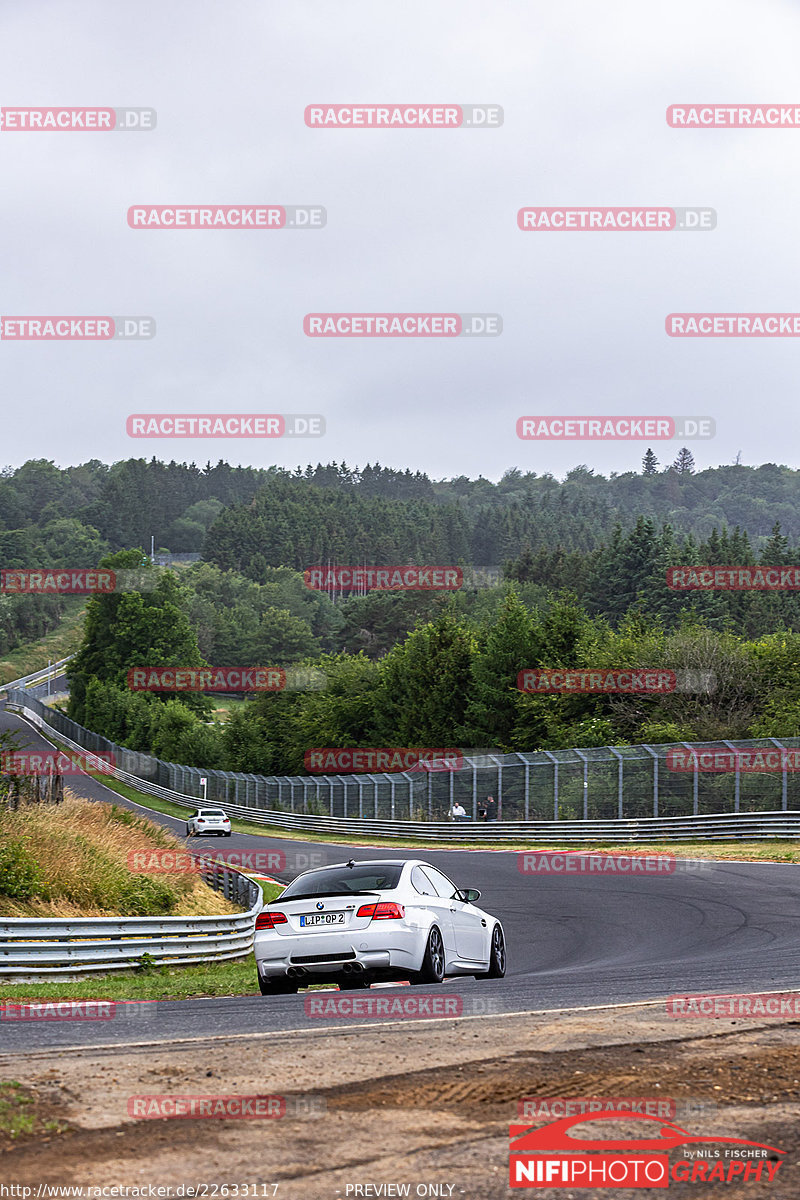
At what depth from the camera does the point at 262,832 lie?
200 ft

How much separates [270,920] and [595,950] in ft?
19.8

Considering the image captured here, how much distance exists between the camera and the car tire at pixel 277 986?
1247cm

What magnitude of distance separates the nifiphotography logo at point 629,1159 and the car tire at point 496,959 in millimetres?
8327

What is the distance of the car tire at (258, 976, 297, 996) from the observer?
12469mm

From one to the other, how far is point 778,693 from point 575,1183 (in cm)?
4236

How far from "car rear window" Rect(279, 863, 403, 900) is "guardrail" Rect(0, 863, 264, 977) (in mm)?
3019

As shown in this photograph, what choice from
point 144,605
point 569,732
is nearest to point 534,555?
point 144,605
